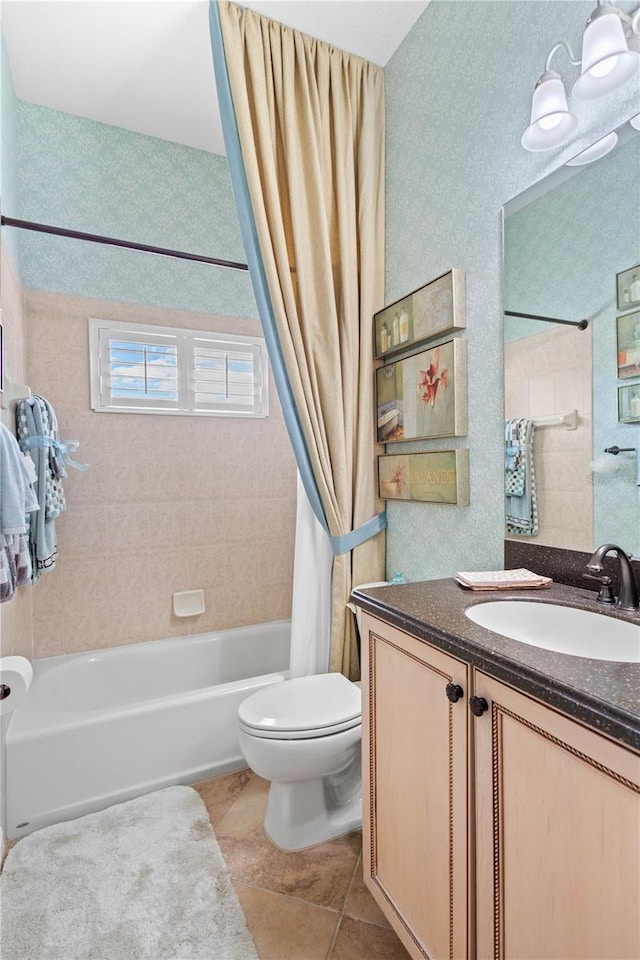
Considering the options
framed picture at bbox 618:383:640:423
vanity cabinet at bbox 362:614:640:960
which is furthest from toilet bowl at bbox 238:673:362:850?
framed picture at bbox 618:383:640:423

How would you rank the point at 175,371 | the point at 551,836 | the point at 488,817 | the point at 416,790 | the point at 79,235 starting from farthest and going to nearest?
1. the point at 175,371
2. the point at 79,235
3. the point at 416,790
4. the point at 488,817
5. the point at 551,836

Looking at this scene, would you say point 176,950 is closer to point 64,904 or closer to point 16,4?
point 64,904

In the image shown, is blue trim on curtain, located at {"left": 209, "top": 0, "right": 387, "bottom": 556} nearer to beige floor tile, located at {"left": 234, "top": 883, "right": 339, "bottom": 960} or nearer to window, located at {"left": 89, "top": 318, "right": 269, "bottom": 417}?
window, located at {"left": 89, "top": 318, "right": 269, "bottom": 417}

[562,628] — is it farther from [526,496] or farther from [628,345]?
[628,345]

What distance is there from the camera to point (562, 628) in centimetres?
116

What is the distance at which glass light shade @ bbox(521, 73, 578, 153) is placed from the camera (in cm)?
124

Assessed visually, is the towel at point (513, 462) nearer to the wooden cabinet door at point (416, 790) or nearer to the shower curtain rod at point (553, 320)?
the shower curtain rod at point (553, 320)

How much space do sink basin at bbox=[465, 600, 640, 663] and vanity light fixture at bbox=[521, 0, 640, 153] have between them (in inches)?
48.1

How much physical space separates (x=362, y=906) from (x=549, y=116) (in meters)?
2.21

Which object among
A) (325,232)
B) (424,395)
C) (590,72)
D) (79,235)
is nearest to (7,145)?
(79,235)

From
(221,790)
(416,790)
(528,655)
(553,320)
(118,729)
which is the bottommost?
(221,790)

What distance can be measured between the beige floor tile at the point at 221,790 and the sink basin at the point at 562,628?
52.2 inches

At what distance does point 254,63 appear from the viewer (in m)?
1.85

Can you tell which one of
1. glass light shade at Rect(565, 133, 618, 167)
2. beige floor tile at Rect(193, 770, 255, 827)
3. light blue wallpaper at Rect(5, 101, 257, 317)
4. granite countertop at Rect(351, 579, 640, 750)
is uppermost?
light blue wallpaper at Rect(5, 101, 257, 317)
